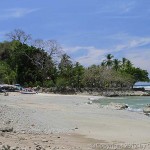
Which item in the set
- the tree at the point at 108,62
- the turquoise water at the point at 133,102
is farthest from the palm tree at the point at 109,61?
the turquoise water at the point at 133,102

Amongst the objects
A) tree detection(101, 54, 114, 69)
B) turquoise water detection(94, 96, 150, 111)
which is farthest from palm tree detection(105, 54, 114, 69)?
turquoise water detection(94, 96, 150, 111)

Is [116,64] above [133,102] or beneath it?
above

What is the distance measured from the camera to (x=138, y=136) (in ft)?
52.3

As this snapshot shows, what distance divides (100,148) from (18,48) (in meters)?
77.8

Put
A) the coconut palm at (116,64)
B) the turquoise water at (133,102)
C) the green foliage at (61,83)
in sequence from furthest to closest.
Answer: the coconut palm at (116,64) → the green foliage at (61,83) → the turquoise water at (133,102)

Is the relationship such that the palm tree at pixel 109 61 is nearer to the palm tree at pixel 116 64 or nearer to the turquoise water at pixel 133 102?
the palm tree at pixel 116 64

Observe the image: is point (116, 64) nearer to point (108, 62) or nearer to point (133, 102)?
point (108, 62)

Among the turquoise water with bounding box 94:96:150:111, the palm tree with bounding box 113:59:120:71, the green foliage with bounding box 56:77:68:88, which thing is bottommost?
the turquoise water with bounding box 94:96:150:111

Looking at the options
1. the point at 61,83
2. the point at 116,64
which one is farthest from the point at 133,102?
the point at 116,64

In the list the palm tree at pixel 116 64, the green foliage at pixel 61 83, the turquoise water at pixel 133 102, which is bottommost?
the turquoise water at pixel 133 102

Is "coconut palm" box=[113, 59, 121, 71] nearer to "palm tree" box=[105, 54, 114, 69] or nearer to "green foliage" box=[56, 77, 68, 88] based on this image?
"palm tree" box=[105, 54, 114, 69]

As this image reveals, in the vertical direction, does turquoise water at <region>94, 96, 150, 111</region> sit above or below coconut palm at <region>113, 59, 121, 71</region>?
below

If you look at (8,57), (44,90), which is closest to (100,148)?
(44,90)

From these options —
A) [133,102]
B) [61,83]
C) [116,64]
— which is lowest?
[133,102]
